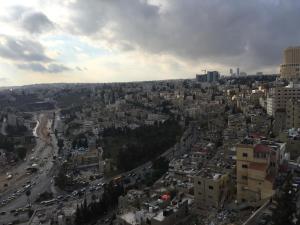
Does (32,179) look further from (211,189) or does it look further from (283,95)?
(283,95)

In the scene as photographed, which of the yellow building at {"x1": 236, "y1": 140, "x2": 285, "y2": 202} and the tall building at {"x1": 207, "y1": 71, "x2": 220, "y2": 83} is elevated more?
the tall building at {"x1": 207, "y1": 71, "x2": 220, "y2": 83}

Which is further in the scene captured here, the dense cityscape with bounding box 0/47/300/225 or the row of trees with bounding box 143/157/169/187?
the row of trees with bounding box 143/157/169/187

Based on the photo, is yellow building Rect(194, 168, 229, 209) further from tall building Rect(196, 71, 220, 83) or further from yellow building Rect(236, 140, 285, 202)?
tall building Rect(196, 71, 220, 83)

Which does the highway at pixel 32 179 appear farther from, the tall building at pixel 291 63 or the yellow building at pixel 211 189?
the tall building at pixel 291 63

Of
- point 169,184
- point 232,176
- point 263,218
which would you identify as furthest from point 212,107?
point 263,218

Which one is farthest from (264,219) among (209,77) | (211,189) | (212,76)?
(209,77)

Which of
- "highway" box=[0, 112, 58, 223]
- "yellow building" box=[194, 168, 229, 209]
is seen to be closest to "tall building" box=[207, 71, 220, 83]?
"highway" box=[0, 112, 58, 223]
